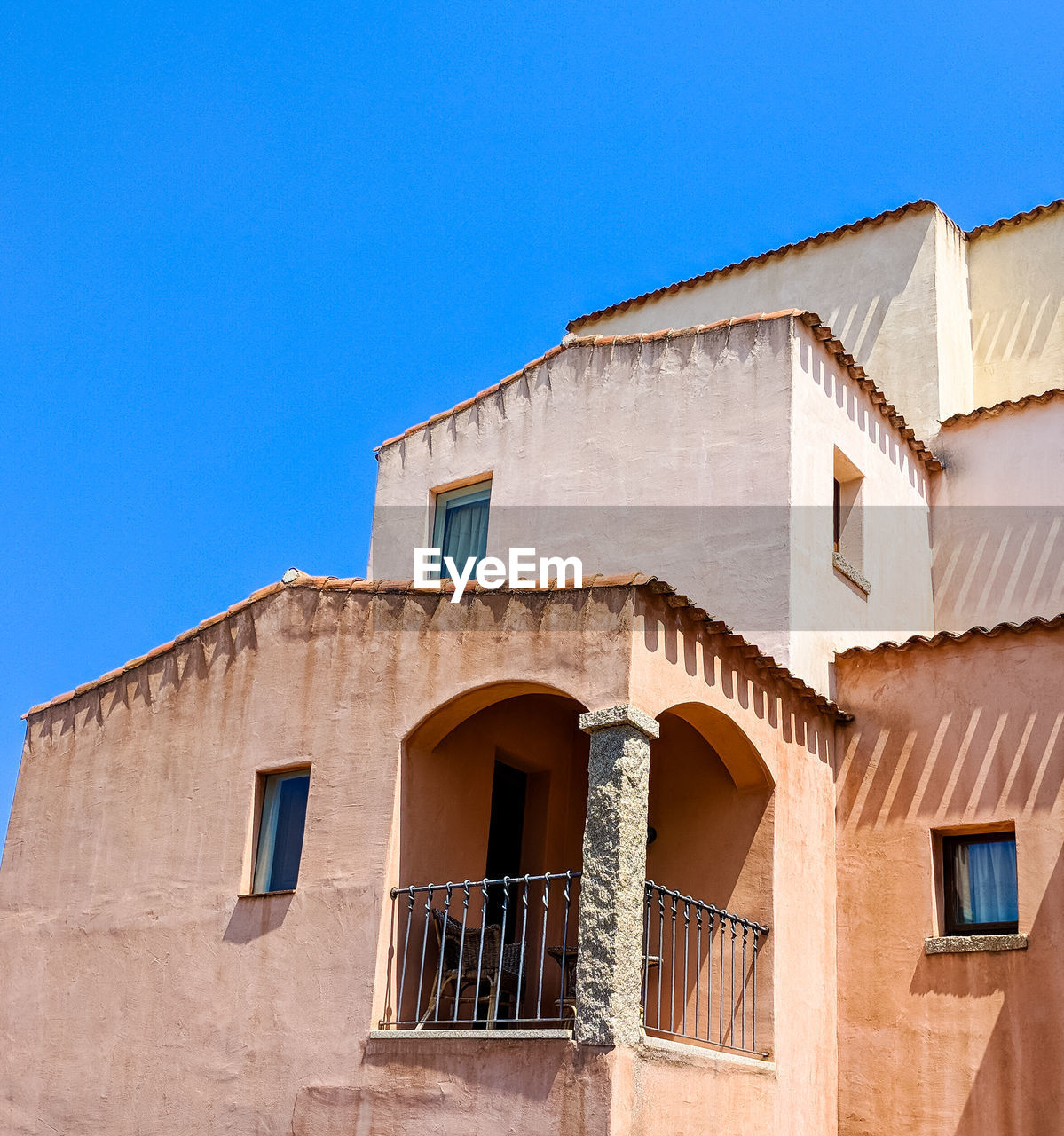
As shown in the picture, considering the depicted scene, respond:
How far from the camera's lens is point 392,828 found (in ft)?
33.3

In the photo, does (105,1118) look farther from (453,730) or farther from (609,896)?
(609,896)

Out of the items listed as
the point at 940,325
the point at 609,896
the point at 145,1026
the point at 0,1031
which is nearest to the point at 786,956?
the point at 609,896

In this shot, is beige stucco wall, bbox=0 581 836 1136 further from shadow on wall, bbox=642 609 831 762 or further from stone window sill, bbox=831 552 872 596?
stone window sill, bbox=831 552 872 596

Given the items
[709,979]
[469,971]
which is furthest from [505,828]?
[709,979]

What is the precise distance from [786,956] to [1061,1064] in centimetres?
204

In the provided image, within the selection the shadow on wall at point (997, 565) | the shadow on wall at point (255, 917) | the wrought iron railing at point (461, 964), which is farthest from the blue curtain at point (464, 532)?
the shadow on wall at point (255, 917)

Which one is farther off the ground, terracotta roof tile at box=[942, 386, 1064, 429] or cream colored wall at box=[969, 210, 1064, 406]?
cream colored wall at box=[969, 210, 1064, 406]

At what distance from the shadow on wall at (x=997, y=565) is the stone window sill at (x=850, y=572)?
1.79 meters

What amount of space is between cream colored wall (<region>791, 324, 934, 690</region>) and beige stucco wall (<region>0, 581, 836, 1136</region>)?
132 centimetres

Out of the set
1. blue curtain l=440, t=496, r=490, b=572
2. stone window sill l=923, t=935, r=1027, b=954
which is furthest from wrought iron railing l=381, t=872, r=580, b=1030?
blue curtain l=440, t=496, r=490, b=572

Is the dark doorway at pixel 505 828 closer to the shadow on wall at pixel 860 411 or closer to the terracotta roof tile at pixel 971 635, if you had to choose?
the terracotta roof tile at pixel 971 635

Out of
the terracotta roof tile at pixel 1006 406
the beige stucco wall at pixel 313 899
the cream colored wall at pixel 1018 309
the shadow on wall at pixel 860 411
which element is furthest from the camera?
the cream colored wall at pixel 1018 309

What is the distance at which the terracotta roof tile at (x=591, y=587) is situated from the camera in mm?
9688

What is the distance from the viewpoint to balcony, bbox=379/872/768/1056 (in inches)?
381
